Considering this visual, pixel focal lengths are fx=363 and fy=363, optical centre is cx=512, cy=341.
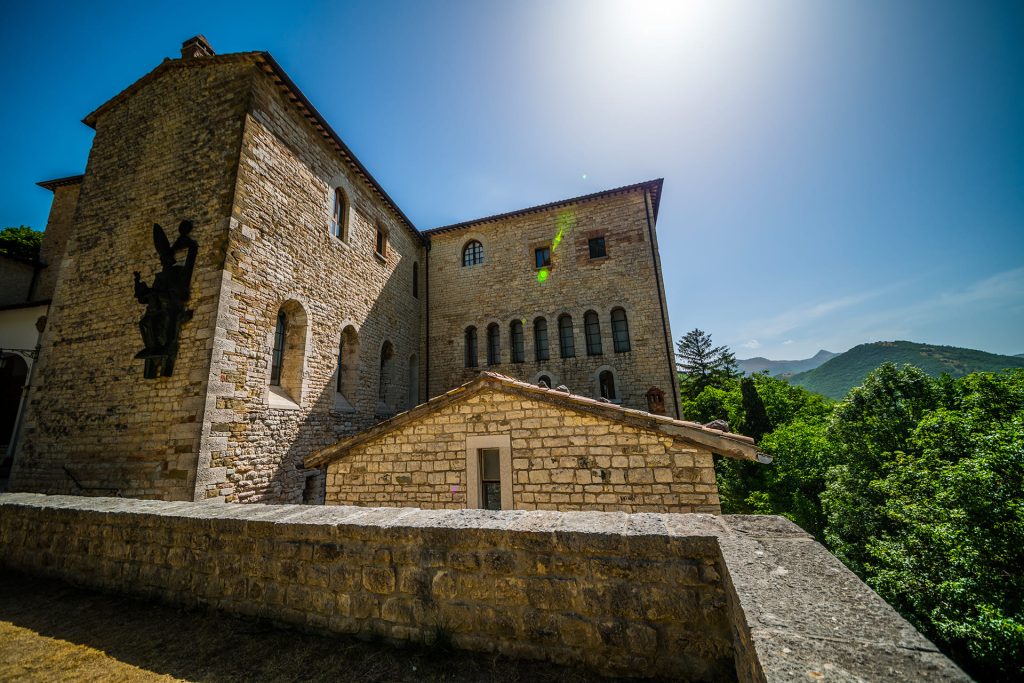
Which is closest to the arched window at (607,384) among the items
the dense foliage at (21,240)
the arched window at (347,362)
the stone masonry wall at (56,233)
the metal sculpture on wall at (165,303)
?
the arched window at (347,362)

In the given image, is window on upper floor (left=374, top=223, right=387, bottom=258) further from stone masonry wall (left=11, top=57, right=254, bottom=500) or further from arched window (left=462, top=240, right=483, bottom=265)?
stone masonry wall (left=11, top=57, right=254, bottom=500)

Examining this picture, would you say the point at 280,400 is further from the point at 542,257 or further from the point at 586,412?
the point at 542,257

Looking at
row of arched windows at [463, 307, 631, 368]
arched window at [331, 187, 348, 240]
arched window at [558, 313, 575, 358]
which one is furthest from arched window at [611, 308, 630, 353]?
arched window at [331, 187, 348, 240]

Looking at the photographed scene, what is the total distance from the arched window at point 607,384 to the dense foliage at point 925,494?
10.4 meters

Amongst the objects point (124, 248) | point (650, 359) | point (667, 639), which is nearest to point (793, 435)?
point (650, 359)

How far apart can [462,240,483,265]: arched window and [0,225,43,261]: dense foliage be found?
1727cm

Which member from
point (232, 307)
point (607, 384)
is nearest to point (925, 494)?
point (607, 384)

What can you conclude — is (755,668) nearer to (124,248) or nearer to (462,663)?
(462,663)

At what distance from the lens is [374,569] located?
2.25 meters

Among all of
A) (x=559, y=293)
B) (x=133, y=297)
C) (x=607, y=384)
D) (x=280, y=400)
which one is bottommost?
(x=280, y=400)

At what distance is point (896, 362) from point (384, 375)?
280ft

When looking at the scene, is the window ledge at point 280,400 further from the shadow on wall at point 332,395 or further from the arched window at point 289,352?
the shadow on wall at point 332,395

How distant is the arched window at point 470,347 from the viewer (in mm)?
14695

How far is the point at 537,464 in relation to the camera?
582 centimetres
